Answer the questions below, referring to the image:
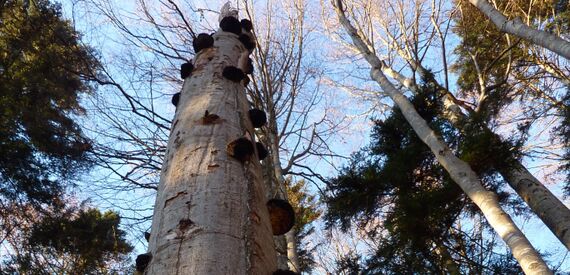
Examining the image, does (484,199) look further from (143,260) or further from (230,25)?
(143,260)

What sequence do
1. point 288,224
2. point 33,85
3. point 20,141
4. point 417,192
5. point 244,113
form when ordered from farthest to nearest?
point 33,85
point 20,141
point 417,192
point 244,113
point 288,224

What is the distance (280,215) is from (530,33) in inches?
170

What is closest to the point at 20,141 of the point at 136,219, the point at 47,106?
the point at 47,106

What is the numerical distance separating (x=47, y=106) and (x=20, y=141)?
109cm

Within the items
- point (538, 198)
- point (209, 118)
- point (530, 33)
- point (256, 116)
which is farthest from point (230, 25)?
point (538, 198)

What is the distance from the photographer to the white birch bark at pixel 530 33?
14.3 feet

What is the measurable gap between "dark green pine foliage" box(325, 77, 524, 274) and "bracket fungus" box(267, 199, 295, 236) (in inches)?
133

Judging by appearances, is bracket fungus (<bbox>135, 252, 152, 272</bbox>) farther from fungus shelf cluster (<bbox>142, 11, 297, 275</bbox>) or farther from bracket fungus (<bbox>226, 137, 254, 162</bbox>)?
bracket fungus (<bbox>226, 137, 254, 162</bbox>)

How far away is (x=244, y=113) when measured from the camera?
197 cm

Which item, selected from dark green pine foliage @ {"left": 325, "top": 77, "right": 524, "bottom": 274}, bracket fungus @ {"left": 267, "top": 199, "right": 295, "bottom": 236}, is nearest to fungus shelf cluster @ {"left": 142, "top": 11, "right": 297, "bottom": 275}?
bracket fungus @ {"left": 267, "top": 199, "right": 295, "bottom": 236}

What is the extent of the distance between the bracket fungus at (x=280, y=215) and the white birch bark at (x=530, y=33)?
3751 millimetres

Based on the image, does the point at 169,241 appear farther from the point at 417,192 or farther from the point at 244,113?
the point at 417,192

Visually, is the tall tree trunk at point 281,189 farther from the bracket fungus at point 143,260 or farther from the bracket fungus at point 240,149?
the bracket fungus at point 143,260

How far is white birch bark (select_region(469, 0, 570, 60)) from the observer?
4.36 m
